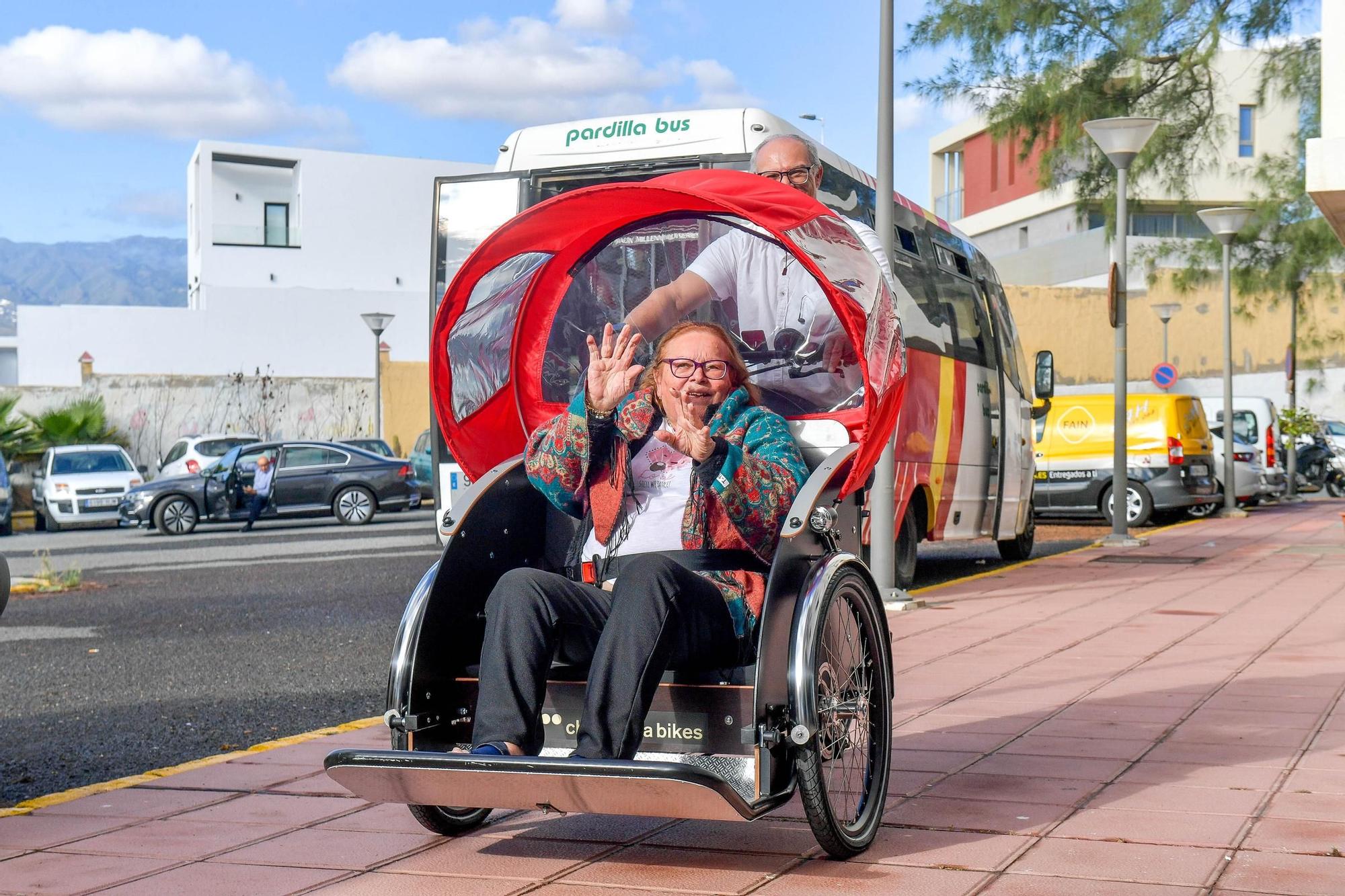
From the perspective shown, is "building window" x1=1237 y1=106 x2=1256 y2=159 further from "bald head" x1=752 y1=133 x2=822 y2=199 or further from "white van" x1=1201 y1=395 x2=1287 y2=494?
"bald head" x1=752 y1=133 x2=822 y2=199

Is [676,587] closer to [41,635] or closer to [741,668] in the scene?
[741,668]

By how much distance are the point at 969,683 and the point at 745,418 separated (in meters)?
3.19

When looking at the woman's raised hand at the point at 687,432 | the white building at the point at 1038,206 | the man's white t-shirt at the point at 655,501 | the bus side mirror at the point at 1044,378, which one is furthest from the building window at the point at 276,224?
the woman's raised hand at the point at 687,432

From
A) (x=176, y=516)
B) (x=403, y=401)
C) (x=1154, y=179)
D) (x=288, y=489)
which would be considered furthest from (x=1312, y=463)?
(x=176, y=516)

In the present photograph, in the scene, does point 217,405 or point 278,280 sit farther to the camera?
point 278,280

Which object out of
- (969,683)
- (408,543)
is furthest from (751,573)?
(408,543)

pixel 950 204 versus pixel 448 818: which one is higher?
pixel 950 204

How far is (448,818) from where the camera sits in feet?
14.9

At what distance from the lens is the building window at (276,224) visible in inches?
2130

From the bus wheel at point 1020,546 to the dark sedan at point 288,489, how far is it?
12294mm

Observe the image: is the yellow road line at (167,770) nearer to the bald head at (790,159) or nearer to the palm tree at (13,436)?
the bald head at (790,159)

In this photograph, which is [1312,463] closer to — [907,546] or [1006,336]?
[1006,336]

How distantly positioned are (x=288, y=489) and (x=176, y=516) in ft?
5.68

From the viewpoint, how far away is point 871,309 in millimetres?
4789
